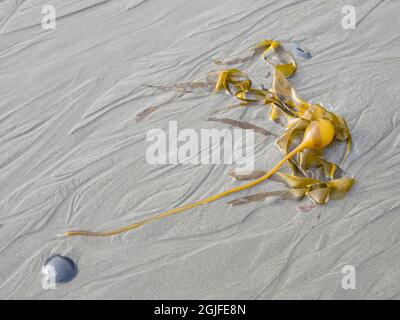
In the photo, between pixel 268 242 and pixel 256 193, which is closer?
pixel 268 242

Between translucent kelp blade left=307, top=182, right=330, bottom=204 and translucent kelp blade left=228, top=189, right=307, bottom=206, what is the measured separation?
4cm

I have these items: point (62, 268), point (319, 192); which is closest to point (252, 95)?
point (319, 192)

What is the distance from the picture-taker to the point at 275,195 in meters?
2.59

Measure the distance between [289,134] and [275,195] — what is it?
35 centimetres

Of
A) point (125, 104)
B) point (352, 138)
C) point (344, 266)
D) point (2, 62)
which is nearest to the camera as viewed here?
point (344, 266)

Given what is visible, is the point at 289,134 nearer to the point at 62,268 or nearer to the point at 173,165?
the point at 173,165

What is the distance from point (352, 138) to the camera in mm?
2807

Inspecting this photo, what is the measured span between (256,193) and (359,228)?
497 millimetres

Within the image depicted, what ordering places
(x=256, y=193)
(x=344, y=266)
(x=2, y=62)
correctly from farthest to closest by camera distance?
(x=2, y=62)
(x=256, y=193)
(x=344, y=266)

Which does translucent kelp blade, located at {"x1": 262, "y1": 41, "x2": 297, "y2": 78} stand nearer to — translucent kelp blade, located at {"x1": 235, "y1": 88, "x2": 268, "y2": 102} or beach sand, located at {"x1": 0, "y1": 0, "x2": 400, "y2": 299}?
beach sand, located at {"x1": 0, "y1": 0, "x2": 400, "y2": 299}

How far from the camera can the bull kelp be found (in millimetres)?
2582

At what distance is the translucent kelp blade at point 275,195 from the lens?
8.45ft

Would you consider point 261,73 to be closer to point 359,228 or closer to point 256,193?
point 256,193

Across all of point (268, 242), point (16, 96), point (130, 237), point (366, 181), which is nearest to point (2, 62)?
point (16, 96)
